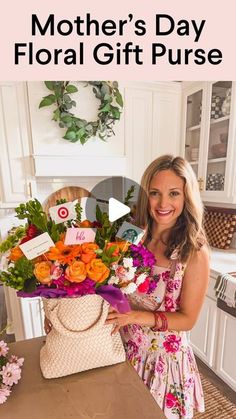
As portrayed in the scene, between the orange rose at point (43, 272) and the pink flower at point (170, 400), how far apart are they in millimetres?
671

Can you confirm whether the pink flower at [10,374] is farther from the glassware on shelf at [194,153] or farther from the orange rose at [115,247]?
the glassware on shelf at [194,153]

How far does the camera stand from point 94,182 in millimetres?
2324

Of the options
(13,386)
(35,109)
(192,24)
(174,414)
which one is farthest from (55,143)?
(174,414)

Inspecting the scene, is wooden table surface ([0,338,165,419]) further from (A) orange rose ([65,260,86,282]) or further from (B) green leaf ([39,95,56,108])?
(B) green leaf ([39,95,56,108])

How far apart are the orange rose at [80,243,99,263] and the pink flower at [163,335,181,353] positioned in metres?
0.55

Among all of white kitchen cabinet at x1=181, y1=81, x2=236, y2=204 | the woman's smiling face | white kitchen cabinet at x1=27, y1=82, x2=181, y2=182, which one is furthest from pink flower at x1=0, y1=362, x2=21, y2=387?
white kitchen cabinet at x1=181, y1=81, x2=236, y2=204

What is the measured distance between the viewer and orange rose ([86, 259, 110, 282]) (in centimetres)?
49

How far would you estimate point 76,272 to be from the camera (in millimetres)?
483

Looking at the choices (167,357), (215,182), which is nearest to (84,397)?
(167,357)

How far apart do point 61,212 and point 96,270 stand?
159 mm

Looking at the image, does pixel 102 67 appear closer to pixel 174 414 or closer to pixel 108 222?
pixel 108 222

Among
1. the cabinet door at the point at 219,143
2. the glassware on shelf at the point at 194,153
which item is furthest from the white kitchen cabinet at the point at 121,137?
the cabinet door at the point at 219,143

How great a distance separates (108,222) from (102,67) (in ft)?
3.73

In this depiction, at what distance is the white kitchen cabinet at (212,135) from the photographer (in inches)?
70.4
